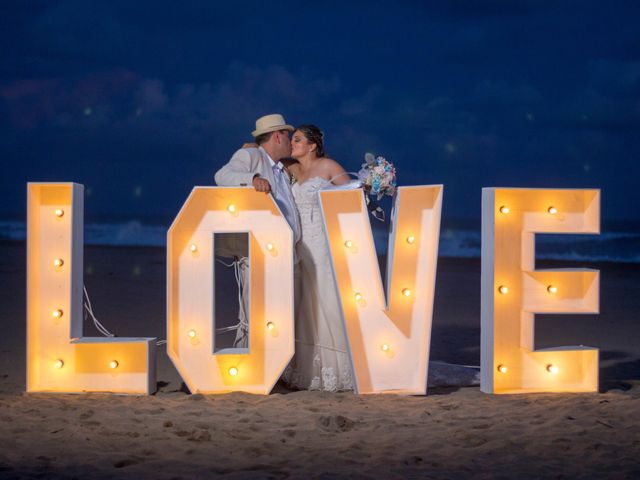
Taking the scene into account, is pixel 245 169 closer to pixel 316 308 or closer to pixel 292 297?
pixel 292 297

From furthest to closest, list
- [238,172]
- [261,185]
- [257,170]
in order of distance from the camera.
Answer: [257,170] → [238,172] → [261,185]

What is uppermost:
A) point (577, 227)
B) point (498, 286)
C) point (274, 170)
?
point (274, 170)

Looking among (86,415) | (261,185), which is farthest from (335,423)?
(261,185)

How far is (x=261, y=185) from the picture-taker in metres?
5.92

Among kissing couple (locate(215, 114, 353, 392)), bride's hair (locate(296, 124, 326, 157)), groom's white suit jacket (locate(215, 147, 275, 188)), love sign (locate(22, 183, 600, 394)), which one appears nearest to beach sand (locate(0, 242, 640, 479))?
love sign (locate(22, 183, 600, 394))

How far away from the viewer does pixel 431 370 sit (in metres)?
6.69

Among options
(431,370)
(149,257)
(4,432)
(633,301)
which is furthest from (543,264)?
(4,432)

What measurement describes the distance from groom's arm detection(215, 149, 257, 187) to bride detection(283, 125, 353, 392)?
0.47 meters

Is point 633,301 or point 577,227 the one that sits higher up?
point 577,227

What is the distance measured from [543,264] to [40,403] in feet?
55.5

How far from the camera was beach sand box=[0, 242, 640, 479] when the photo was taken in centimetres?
409

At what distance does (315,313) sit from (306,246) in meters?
0.53

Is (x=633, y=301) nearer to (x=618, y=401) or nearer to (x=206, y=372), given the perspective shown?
(x=618, y=401)

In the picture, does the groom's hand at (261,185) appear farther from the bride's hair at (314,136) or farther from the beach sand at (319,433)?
the beach sand at (319,433)
